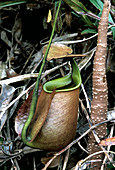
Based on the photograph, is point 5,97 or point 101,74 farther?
point 5,97

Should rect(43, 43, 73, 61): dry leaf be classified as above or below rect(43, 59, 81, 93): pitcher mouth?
above

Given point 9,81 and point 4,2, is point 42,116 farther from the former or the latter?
point 4,2

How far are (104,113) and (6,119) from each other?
43 centimetres

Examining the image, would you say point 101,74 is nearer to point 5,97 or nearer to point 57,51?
point 57,51

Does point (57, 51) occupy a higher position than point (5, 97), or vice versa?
point (57, 51)

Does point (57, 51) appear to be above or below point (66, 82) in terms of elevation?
above

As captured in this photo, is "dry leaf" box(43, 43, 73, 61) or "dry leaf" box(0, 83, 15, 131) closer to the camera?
"dry leaf" box(43, 43, 73, 61)

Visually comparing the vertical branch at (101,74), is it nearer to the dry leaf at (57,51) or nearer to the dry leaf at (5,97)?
the dry leaf at (57,51)

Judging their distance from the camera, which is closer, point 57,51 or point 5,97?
point 57,51

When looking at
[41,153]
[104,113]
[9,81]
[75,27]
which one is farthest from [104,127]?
[75,27]

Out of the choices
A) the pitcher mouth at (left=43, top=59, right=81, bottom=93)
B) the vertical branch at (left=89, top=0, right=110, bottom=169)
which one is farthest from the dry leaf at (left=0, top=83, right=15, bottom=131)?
the vertical branch at (left=89, top=0, right=110, bottom=169)

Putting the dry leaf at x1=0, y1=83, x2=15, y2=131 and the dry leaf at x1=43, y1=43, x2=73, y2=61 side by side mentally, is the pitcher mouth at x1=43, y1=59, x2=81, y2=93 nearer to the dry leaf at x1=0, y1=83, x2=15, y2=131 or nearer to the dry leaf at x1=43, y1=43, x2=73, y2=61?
the dry leaf at x1=43, y1=43, x2=73, y2=61

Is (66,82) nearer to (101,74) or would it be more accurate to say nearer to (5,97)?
(101,74)

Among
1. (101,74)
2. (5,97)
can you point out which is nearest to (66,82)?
(101,74)
